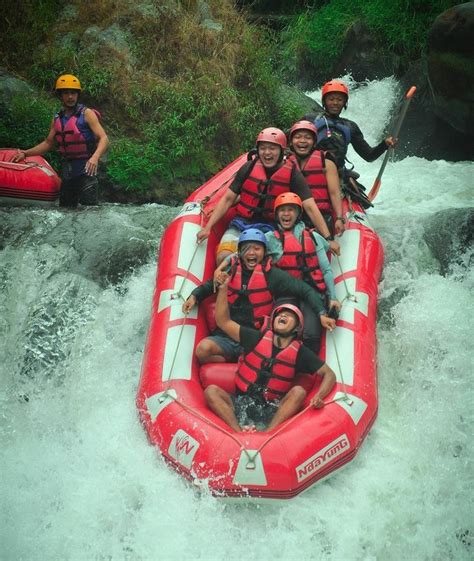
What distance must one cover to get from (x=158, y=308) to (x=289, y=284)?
2.89 feet

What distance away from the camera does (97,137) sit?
5.50 meters

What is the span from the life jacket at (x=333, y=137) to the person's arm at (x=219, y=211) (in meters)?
0.88

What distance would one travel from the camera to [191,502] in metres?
3.48

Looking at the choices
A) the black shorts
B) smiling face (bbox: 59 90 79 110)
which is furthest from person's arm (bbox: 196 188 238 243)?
smiling face (bbox: 59 90 79 110)

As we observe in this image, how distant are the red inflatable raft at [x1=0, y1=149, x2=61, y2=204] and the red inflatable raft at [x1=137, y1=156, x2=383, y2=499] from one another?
1.37m

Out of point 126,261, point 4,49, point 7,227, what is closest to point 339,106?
point 126,261

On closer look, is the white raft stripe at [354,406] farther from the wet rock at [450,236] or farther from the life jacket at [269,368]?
the wet rock at [450,236]

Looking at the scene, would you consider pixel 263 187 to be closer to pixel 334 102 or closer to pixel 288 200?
pixel 288 200

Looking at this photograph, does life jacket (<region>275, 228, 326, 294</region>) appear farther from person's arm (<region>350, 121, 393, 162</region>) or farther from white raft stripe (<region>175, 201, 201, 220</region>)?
person's arm (<region>350, 121, 393, 162</region>)

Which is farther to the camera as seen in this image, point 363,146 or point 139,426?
point 363,146

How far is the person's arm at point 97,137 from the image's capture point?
5391 mm

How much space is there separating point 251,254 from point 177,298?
0.60 m

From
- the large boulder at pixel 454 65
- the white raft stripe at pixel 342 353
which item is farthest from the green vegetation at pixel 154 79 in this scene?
the white raft stripe at pixel 342 353

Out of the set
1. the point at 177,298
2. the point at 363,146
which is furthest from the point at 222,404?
the point at 363,146
